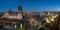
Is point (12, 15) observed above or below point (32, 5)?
below

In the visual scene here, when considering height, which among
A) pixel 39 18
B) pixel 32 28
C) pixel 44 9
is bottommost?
pixel 32 28

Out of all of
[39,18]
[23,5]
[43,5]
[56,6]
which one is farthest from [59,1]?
[23,5]

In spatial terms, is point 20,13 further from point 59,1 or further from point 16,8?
point 59,1

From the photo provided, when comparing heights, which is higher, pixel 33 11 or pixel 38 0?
pixel 38 0

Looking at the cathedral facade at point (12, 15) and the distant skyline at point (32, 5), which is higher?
the distant skyline at point (32, 5)

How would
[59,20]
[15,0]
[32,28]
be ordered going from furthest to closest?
1. [15,0]
2. [32,28]
3. [59,20]

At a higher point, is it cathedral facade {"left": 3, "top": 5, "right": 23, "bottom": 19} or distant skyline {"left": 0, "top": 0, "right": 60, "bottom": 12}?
distant skyline {"left": 0, "top": 0, "right": 60, "bottom": 12}

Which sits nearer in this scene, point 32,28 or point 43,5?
point 32,28

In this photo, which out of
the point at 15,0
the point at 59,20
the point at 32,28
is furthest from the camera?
the point at 15,0
